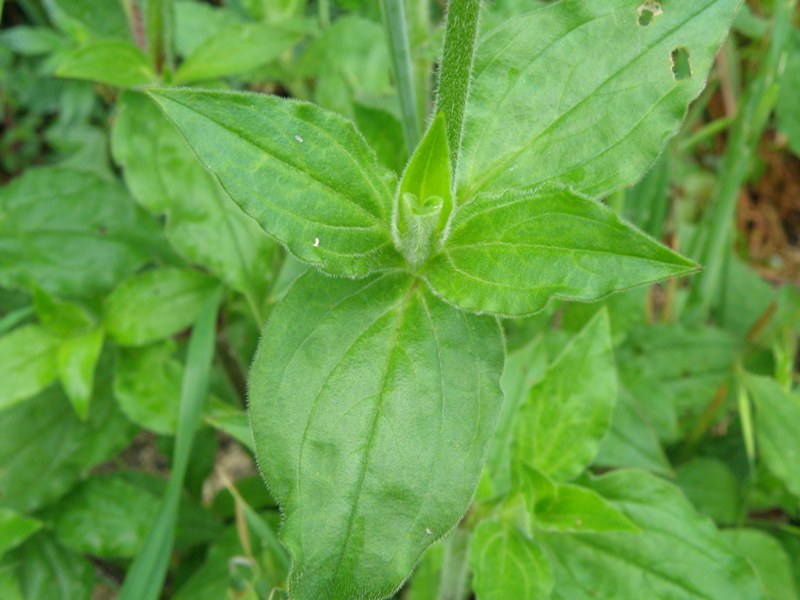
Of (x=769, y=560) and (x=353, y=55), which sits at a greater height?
(x=353, y=55)

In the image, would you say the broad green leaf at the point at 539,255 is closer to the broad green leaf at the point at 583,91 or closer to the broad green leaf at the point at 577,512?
the broad green leaf at the point at 583,91

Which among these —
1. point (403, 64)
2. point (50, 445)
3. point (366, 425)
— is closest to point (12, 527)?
point (50, 445)

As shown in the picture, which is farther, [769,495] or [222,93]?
[769,495]

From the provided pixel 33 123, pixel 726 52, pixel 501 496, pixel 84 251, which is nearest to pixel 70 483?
pixel 84 251

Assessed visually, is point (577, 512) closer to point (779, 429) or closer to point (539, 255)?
point (539, 255)

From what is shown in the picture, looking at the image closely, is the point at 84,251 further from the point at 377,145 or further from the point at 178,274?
the point at 377,145

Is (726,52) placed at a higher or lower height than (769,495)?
higher

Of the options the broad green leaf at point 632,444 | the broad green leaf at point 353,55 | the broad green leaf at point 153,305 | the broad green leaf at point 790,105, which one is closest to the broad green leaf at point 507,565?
the broad green leaf at point 632,444
